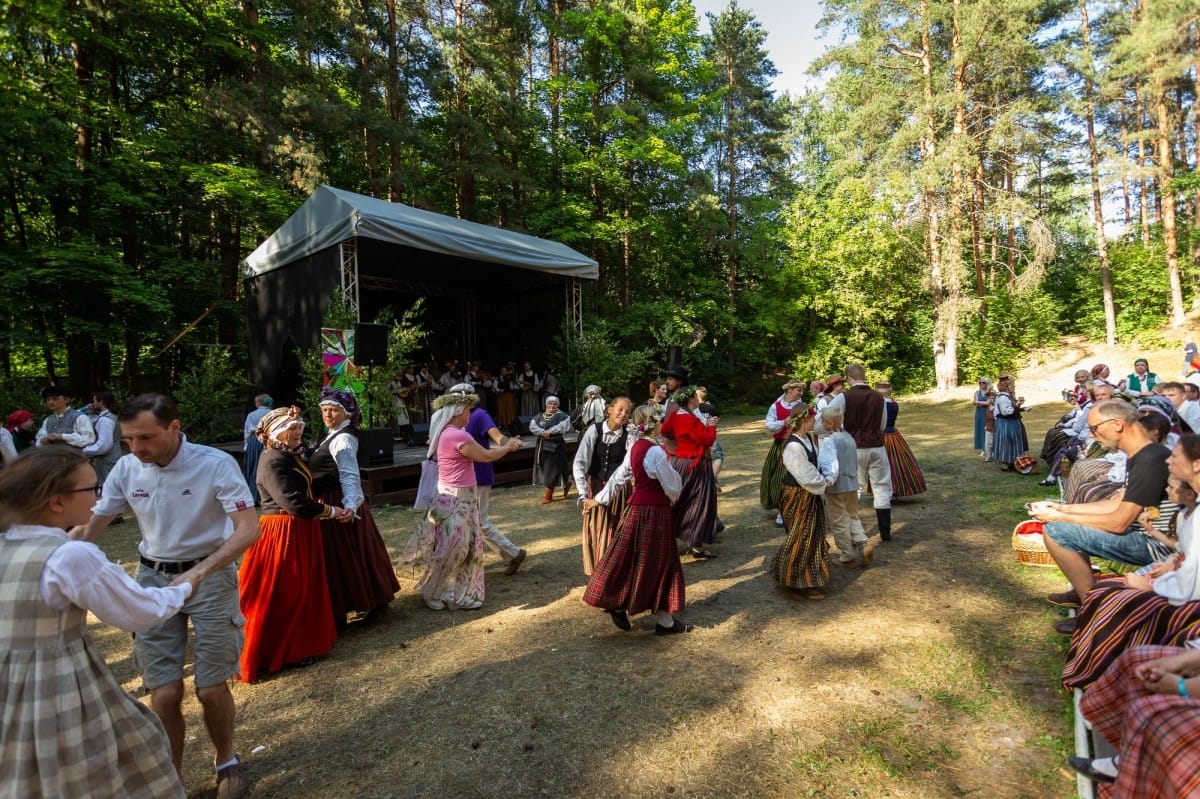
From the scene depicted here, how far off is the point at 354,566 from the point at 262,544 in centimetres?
72

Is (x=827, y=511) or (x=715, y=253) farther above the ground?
(x=715, y=253)

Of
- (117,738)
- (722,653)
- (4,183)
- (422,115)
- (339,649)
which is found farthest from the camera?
(422,115)

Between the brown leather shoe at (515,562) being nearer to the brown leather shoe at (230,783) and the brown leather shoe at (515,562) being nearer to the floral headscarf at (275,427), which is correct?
the floral headscarf at (275,427)

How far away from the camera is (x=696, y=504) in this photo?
553 centimetres

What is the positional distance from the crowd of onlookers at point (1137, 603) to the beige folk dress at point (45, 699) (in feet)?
10.0

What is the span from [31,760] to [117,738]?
180 mm

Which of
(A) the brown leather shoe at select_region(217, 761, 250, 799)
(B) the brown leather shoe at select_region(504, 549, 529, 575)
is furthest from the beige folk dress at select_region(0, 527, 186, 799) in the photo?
(B) the brown leather shoe at select_region(504, 549, 529, 575)

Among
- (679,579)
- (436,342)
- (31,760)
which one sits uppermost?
(436,342)

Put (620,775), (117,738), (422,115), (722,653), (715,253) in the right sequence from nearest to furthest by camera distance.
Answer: (117,738) < (620,775) < (722,653) < (422,115) < (715,253)

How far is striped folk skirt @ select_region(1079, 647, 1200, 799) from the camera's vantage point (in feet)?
5.46

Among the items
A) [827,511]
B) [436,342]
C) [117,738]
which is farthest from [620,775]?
[436,342]

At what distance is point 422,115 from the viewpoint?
58.4ft

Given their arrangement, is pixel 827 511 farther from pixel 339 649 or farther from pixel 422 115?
pixel 422 115

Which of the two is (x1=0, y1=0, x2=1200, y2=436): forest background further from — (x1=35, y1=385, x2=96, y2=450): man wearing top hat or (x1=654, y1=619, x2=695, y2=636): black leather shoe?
(x1=654, y1=619, x2=695, y2=636): black leather shoe
